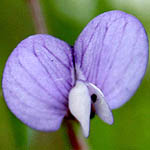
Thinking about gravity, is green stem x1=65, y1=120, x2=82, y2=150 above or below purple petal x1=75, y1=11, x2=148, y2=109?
below

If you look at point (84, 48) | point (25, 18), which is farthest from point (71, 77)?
point (25, 18)

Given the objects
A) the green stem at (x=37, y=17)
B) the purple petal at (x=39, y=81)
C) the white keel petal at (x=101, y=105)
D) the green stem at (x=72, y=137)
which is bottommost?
the green stem at (x=72, y=137)

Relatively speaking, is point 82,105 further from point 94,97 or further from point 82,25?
point 82,25

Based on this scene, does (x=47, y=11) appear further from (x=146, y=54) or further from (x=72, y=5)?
(x=146, y=54)

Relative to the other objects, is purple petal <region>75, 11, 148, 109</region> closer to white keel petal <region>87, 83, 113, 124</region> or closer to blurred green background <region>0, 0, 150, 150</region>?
white keel petal <region>87, 83, 113, 124</region>

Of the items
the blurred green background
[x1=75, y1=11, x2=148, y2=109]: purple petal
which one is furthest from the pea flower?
the blurred green background

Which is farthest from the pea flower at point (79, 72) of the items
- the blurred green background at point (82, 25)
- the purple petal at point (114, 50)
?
the blurred green background at point (82, 25)

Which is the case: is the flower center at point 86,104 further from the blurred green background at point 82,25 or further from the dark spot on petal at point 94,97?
the blurred green background at point 82,25
